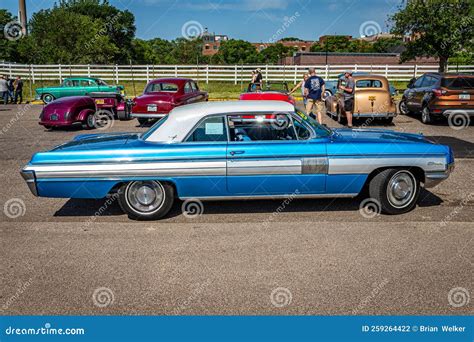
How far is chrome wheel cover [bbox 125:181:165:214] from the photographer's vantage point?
6113 mm

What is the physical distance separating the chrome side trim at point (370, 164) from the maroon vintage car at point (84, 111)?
32.8ft

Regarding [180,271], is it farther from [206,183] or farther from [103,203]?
[103,203]

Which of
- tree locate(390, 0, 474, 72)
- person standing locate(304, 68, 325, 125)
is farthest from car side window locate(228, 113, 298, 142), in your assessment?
tree locate(390, 0, 474, 72)

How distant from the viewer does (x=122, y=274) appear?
4656mm

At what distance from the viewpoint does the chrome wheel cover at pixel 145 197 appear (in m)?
6.11

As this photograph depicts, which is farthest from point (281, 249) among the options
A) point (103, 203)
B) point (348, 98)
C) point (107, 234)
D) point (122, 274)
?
point (348, 98)
